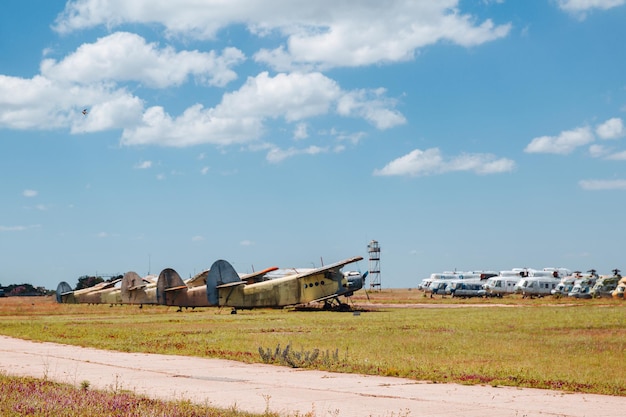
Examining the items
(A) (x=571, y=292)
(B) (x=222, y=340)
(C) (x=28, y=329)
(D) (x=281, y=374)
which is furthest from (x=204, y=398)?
(A) (x=571, y=292)

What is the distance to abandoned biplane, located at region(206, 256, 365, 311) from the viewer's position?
57719 mm

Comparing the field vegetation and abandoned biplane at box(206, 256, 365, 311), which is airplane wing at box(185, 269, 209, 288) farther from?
the field vegetation

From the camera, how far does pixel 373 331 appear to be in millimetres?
33469

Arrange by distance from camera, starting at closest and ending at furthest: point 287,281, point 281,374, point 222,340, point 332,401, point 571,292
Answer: point 332,401 → point 281,374 → point 222,340 → point 287,281 → point 571,292

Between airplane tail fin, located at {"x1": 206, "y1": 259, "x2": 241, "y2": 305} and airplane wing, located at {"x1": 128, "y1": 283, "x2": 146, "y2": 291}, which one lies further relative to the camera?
airplane wing, located at {"x1": 128, "y1": 283, "x2": 146, "y2": 291}

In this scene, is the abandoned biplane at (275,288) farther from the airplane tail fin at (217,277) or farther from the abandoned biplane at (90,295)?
the abandoned biplane at (90,295)

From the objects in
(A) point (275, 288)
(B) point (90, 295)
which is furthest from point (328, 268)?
(B) point (90, 295)

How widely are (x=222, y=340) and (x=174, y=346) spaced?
9.27 ft

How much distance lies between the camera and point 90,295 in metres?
85.1

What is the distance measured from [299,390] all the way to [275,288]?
42245mm

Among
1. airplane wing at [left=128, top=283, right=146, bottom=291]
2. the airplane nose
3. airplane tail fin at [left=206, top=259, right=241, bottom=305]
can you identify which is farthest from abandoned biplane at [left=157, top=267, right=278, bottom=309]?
airplane wing at [left=128, top=283, right=146, bottom=291]

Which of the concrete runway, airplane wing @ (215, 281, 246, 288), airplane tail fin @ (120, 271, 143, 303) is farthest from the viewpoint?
airplane tail fin @ (120, 271, 143, 303)

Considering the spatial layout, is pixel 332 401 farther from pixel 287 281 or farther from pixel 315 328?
pixel 287 281

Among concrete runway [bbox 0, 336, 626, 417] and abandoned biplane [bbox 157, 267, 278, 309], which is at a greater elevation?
→ abandoned biplane [bbox 157, 267, 278, 309]
